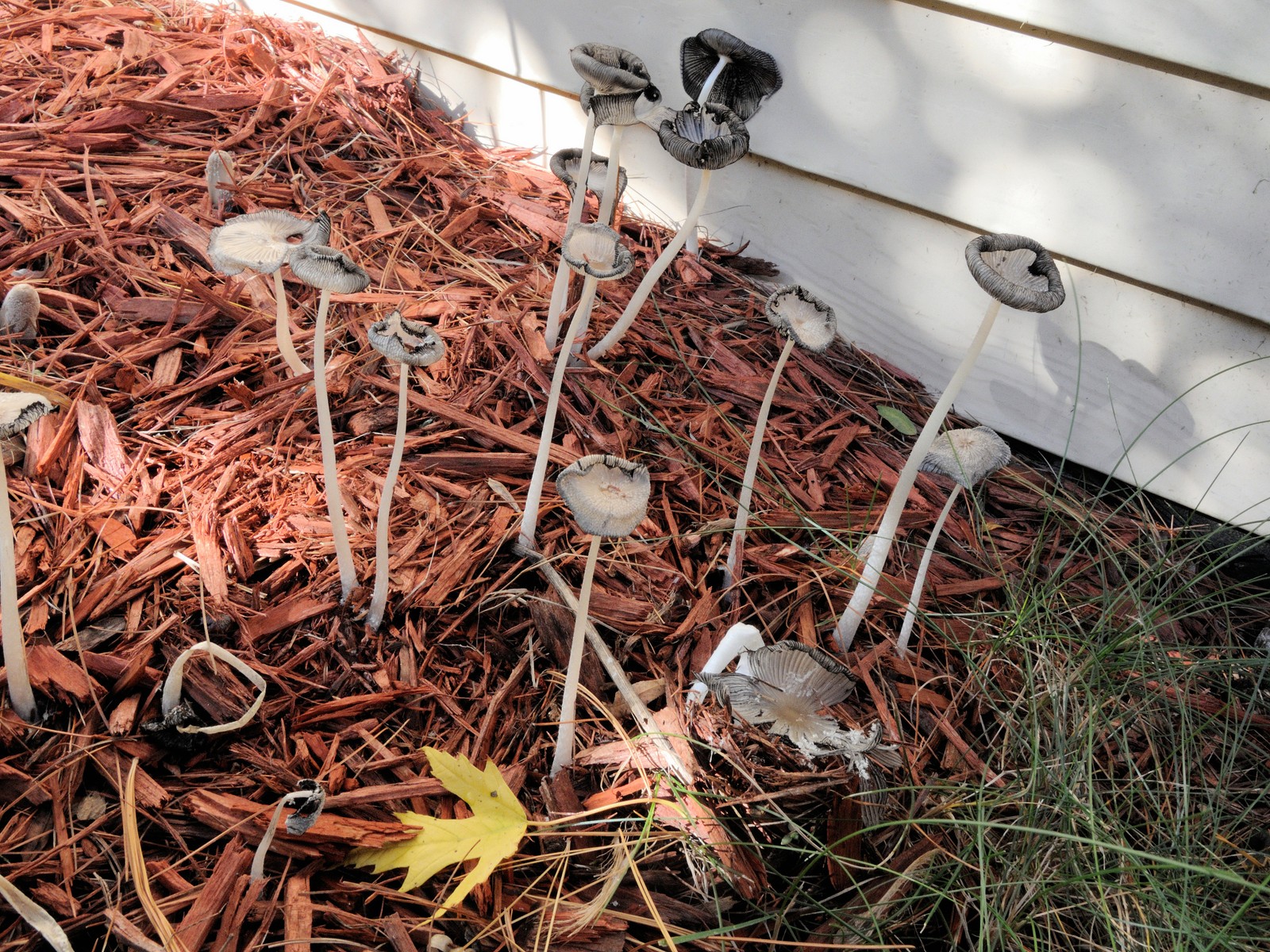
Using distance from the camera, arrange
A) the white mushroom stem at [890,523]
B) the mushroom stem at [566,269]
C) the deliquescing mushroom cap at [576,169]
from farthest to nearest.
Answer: the deliquescing mushroom cap at [576,169]
the mushroom stem at [566,269]
the white mushroom stem at [890,523]

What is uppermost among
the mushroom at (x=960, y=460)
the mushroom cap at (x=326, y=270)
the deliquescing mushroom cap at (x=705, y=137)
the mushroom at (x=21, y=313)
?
the deliquescing mushroom cap at (x=705, y=137)

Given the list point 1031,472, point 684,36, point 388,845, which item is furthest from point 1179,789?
point 684,36

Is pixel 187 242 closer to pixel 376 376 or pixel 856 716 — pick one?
pixel 376 376

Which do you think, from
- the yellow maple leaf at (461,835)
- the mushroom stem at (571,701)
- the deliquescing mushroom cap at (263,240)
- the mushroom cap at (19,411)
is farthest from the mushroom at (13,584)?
the mushroom stem at (571,701)

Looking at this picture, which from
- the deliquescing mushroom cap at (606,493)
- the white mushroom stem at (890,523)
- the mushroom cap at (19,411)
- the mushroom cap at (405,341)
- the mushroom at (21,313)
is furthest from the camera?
the mushroom at (21,313)

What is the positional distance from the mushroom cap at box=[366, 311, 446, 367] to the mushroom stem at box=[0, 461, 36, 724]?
0.63 m

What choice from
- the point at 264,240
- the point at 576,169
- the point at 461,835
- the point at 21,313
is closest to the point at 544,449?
the point at 264,240

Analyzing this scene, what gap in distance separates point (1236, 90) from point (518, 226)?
1.90m

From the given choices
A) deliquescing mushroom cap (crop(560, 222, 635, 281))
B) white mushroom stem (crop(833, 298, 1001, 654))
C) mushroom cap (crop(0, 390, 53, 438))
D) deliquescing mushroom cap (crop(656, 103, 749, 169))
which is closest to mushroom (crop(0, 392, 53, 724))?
mushroom cap (crop(0, 390, 53, 438))

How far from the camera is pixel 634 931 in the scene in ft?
5.43

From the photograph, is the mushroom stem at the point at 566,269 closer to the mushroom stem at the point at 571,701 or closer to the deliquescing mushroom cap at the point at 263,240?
the deliquescing mushroom cap at the point at 263,240

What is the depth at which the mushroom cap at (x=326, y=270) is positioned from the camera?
1.70 metres

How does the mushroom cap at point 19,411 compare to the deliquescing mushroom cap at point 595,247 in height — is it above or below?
below

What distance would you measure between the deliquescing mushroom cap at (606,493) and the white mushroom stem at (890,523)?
2.04 feet
